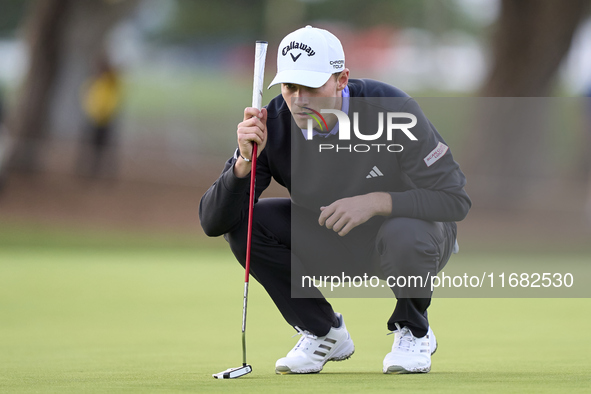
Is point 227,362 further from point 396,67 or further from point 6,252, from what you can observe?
point 396,67

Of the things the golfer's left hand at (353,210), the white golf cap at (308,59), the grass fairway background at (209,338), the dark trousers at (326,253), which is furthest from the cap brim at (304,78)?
the grass fairway background at (209,338)

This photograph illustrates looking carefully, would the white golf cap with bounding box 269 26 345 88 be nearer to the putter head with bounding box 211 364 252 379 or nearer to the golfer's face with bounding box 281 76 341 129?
the golfer's face with bounding box 281 76 341 129

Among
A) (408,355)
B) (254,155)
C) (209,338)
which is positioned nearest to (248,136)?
(254,155)

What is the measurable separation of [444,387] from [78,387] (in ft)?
4.11

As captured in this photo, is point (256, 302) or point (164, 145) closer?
point (256, 302)

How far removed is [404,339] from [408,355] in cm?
8

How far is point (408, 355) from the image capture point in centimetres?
374

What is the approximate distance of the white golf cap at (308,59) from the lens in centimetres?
369

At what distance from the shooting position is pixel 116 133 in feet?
60.1

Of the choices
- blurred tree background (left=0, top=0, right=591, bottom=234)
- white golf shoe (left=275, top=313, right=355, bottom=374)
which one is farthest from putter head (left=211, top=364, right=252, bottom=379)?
blurred tree background (left=0, top=0, right=591, bottom=234)

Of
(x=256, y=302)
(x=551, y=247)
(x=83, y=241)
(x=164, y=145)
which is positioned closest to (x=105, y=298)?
(x=256, y=302)

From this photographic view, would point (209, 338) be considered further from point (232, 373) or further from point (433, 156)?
point (433, 156)

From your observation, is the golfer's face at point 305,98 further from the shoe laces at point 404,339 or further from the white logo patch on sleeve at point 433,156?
the shoe laces at point 404,339

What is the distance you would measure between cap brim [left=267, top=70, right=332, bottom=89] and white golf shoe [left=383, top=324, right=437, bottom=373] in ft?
3.37
